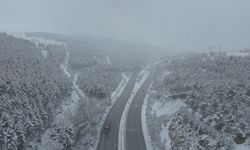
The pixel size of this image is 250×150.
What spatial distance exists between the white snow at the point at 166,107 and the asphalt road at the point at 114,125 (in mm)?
11470

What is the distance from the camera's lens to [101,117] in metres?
77.2

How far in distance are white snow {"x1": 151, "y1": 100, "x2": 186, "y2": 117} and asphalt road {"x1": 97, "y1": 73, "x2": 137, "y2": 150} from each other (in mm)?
11470

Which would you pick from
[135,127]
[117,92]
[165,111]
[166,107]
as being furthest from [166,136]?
[117,92]

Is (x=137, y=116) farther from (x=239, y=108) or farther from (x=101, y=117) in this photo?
(x=239, y=108)

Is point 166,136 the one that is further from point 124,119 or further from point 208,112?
point 124,119

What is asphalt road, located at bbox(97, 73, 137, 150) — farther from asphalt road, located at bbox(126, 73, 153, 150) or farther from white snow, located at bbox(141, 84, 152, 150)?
white snow, located at bbox(141, 84, 152, 150)

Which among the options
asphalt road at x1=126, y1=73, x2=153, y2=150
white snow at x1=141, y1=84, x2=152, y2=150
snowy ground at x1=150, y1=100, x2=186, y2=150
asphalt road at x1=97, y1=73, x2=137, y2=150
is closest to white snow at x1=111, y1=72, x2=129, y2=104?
asphalt road at x1=97, y1=73, x2=137, y2=150

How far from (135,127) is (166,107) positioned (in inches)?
604

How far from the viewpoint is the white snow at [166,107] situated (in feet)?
240

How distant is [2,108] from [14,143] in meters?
11.3

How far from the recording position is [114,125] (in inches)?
2773

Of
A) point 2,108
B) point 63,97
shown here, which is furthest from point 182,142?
point 63,97

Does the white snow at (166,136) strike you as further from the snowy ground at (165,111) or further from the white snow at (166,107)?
the white snow at (166,107)

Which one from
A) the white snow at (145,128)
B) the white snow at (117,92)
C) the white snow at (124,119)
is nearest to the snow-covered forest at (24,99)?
the white snow at (117,92)
